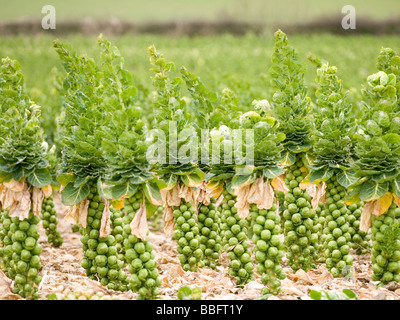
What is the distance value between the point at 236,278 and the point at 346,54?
14.0 meters

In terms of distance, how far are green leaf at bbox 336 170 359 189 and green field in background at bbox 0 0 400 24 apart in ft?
18.9

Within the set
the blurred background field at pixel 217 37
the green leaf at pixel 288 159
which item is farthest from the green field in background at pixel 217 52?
the green leaf at pixel 288 159

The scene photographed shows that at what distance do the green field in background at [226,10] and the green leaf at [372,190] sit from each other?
19.8ft

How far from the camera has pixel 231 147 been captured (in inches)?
137

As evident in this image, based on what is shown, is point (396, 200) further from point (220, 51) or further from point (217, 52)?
point (220, 51)

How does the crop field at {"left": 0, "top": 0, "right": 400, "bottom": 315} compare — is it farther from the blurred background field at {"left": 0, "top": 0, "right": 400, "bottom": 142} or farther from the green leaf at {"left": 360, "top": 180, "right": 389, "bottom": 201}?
the blurred background field at {"left": 0, "top": 0, "right": 400, "bottom": 142}

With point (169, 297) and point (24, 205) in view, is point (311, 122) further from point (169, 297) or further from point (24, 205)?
point (24, 205)

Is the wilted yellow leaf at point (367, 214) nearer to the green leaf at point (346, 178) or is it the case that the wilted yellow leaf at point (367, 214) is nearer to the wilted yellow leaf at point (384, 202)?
the wilted yellow leaf at point (384, 202)

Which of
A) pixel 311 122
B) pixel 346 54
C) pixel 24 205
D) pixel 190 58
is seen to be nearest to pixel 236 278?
pixel 311 122

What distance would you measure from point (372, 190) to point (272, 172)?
705 mm

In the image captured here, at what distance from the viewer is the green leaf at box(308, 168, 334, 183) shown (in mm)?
3654

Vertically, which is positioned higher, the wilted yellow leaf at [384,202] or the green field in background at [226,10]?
the green field in background at [226,10]

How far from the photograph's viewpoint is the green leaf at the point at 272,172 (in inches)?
133


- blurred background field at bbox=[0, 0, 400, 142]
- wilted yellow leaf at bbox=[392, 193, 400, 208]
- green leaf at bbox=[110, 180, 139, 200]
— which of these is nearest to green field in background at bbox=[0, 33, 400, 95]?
blurred background field at bbox=[0, 0, 400, 142]
